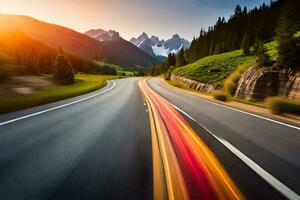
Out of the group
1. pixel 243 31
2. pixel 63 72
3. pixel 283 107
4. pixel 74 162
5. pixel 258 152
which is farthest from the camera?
pixel 243 31

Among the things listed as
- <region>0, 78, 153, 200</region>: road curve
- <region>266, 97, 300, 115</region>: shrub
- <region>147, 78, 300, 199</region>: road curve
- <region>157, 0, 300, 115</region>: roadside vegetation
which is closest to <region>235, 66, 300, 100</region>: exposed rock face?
<region>157, 0, 300, 115</region>: roadside vegetation

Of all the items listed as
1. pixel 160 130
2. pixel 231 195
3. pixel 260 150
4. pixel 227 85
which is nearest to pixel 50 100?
pixel 160 130

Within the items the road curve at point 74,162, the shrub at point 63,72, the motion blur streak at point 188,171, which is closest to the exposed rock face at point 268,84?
the motion blur streak at point 188,171

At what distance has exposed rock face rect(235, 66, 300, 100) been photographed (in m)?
19.1

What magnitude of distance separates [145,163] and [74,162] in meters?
1.30

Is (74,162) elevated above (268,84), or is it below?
below

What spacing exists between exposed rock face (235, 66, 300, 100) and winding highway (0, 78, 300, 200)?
1320 centimetres

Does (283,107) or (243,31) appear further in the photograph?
(243,31)

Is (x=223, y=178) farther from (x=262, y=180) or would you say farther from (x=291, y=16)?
(x=291, y=16)

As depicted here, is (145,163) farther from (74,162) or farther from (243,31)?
(243,31)

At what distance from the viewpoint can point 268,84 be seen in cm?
2178

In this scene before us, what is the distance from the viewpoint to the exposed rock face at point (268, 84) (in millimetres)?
19094

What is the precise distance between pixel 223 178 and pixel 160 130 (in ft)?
12.7

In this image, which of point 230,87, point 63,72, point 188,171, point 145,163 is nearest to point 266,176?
point 188,171
